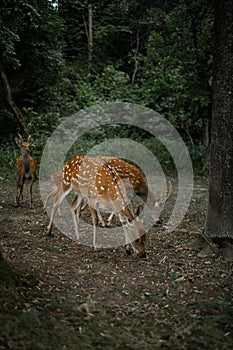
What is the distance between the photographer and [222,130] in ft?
19.9

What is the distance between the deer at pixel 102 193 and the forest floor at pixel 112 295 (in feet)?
1.03

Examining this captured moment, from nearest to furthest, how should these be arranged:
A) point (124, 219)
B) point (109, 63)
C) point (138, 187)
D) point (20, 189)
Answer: point (124, 219)
point (138, 187)
point (20, 189)
point (109, 63)

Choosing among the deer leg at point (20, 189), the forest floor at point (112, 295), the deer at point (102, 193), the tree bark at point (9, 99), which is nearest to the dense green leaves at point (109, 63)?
the tree bark at point (9, 99)

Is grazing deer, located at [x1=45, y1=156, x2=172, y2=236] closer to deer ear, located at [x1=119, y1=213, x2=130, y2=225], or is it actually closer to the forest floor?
the forest floor

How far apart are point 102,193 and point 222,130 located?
2.05 meters

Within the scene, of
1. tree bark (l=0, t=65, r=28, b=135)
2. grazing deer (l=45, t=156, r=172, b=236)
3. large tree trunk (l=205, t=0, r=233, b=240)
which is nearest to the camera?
large tree trunk (l=205, t=0, r=233, b=240)

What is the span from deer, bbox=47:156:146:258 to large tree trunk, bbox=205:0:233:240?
3.38 ft

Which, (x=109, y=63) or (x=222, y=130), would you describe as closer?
(x=222, y=130)

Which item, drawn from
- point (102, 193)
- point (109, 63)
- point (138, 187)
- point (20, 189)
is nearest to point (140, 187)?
point (138, 187)

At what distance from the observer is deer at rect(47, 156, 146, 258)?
6.59m

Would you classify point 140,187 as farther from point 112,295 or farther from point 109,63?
point 109,63

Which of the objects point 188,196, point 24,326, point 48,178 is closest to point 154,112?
point 48,178

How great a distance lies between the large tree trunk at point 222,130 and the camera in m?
5.92

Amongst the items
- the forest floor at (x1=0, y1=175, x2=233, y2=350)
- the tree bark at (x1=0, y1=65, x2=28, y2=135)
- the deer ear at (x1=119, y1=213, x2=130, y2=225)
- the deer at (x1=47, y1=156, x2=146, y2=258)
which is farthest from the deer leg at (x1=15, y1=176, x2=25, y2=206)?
the tree bark at (x1=0, y1=65, x2=28, y2=135)
